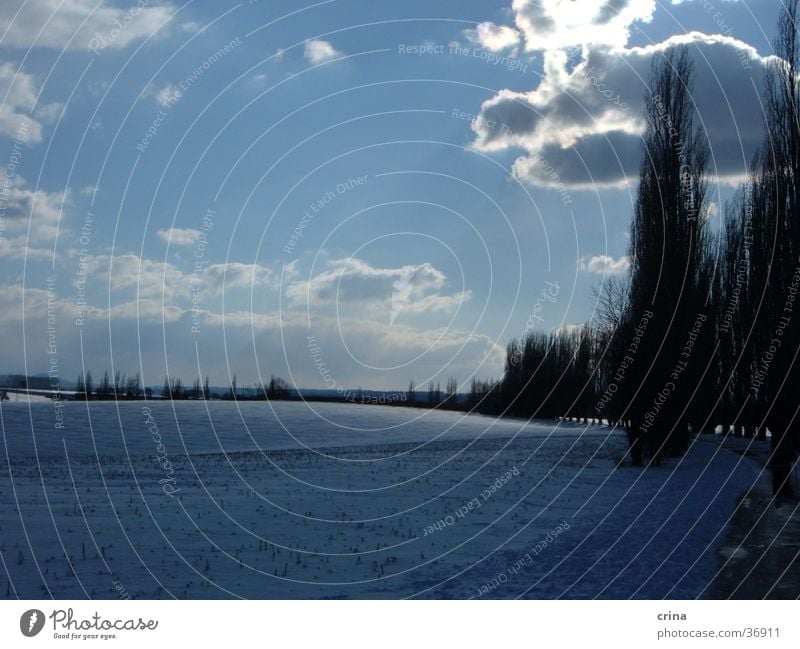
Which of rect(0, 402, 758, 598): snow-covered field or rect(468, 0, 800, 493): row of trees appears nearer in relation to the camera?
rect(0, 402, 758, 598): snow-covered field

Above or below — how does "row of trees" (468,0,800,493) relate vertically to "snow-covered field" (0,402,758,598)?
above

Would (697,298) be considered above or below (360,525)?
above

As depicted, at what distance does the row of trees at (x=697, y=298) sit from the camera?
20.7 m

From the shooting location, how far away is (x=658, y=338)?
3019 cm

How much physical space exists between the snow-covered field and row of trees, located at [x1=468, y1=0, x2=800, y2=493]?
2395 mm

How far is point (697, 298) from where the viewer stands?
108 feet

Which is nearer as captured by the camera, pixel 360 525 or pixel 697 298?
pixel 360 525

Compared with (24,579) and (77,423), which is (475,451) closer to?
(77,423)

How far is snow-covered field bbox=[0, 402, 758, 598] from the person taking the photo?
34.2ft

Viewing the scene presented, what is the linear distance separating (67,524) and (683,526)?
36.7 feet

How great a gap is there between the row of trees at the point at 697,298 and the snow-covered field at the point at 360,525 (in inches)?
94.3

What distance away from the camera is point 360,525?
14.9 metres

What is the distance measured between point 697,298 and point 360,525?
22783 millimetres

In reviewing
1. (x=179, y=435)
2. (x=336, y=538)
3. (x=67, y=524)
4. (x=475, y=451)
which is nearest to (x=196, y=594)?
(x=336, y=538)
